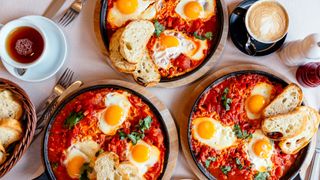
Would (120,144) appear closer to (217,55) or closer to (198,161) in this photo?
(198,161)

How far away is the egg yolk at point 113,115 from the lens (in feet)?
10.6

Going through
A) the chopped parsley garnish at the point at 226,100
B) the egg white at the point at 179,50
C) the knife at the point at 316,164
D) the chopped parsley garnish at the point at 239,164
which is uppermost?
the egg white at the point at 179,50

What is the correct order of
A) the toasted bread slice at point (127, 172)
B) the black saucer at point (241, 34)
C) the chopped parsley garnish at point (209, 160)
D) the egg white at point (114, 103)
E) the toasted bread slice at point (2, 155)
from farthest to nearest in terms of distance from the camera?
the black saucer at point (241, 34)
the chopped parsley garnish at point (209, 160)
the egg white at point (114, 103)
the toasted bread slice at point (127, 172)
the toasted bread slice at point (2, 155)

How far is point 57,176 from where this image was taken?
3256mm

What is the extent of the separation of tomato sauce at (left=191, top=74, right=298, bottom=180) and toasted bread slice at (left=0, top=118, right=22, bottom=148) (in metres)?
1.33

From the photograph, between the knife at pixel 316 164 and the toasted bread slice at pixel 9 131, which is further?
the knife at pixel 316 164

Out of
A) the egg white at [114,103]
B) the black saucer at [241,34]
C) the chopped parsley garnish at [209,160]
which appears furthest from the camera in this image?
the black saucer at [241,34]

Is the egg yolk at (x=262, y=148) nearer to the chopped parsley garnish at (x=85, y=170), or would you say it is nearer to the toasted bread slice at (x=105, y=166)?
the toasted bread slice at (x=105, y=166)

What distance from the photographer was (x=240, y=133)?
339 cm

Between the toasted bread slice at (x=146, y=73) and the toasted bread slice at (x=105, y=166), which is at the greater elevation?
the toasted bread slice at (x=146, y=73)

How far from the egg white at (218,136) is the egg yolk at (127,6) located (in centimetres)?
100

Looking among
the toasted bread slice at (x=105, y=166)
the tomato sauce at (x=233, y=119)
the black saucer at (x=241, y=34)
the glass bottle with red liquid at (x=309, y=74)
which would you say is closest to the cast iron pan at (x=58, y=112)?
the tomato sauce at (x=233, y=119)

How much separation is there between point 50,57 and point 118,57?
537 mm

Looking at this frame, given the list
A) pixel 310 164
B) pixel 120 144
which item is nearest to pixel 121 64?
pixel 120 144
